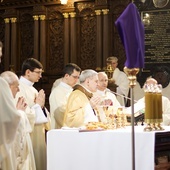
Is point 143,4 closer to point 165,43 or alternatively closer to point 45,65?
point 165,43

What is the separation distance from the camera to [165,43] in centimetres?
1053

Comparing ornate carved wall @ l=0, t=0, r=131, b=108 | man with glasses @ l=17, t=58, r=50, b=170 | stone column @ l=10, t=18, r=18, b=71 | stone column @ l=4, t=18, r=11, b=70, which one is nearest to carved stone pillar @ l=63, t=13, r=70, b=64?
ornate carved wall @ l=0, t=0, r=131, b=108

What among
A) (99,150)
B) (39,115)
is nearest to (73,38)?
(39,115)

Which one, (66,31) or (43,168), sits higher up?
(66,31)

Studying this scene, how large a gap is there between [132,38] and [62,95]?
323cm

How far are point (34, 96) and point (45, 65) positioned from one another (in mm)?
5568

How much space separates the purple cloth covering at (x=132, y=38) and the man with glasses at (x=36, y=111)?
209 centimetres

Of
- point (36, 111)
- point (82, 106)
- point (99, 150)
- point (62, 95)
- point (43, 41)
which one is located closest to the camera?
point (99, 150)

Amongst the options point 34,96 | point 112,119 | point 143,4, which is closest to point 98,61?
point 143,4

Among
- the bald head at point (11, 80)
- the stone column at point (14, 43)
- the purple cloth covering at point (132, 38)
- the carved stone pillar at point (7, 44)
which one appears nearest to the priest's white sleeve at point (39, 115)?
the bald head at point (11, 80)

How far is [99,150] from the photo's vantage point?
14.5ft

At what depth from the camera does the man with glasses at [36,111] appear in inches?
221

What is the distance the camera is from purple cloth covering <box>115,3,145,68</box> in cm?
350

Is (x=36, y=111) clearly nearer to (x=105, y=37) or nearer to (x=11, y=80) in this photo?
(x=11, y=80)
